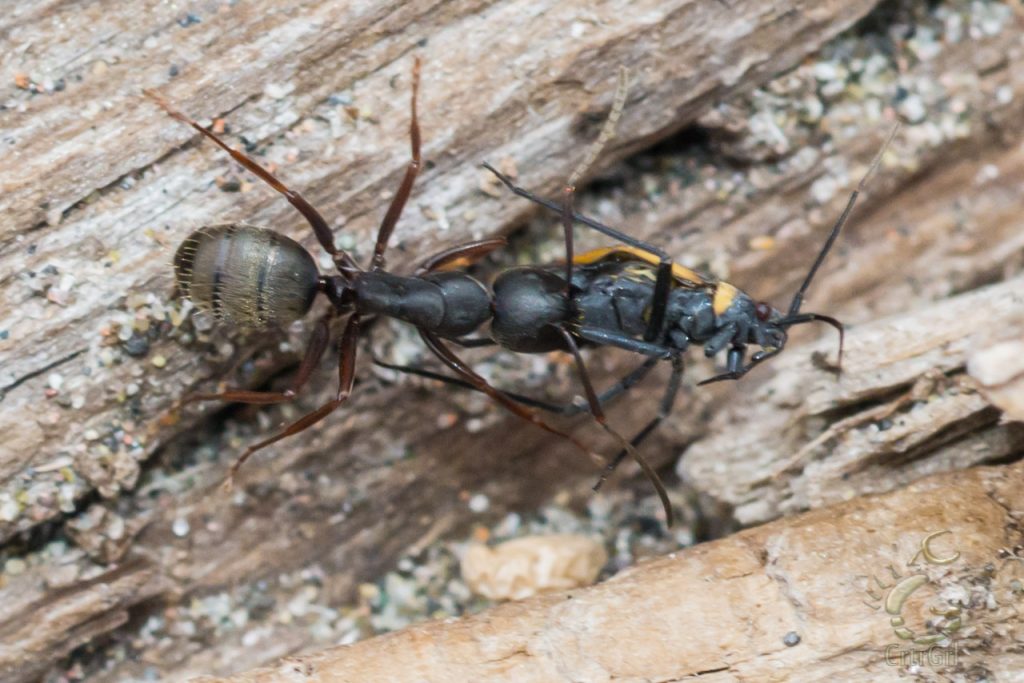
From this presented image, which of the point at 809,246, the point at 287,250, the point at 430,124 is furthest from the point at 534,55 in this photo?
the point at 809,246

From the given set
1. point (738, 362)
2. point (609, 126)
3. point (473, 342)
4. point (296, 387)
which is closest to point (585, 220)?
point (609, 126)

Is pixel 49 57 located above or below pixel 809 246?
above

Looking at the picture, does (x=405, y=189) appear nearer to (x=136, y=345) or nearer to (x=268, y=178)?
(x=268, y=178)

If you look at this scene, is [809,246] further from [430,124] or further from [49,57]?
[49,57]

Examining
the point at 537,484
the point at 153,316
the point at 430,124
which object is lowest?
the point at 537,484

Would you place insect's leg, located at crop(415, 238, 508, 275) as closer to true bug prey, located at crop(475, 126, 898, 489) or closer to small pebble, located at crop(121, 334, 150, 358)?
true bug prey, located at crop(475, 126, 898, 489)

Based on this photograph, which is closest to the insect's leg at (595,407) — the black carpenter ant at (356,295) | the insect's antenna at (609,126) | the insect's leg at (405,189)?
the black carpenter ant at (356,295)
